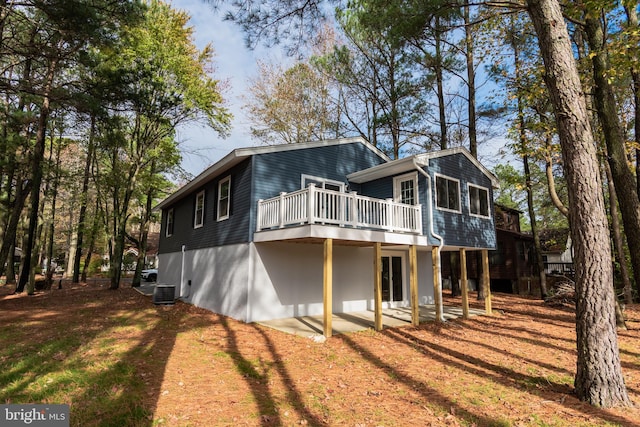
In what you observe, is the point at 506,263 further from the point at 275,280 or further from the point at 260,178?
the point at 260,178

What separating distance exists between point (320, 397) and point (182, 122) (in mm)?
19091

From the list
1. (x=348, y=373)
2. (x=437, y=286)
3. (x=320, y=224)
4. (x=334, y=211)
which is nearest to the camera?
(x=348, y=373)

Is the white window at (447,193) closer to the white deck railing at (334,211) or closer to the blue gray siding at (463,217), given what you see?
the blue gray siding at (463,217)

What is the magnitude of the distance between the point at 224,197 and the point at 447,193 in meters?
7.92

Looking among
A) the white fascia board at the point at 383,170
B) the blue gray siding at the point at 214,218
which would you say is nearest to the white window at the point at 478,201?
the white fascia board at the point at 383,170

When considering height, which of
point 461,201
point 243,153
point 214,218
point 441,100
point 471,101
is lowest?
point 214,218

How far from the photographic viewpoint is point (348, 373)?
19.2 ft

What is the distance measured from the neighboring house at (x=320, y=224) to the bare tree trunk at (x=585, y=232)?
4.95 m

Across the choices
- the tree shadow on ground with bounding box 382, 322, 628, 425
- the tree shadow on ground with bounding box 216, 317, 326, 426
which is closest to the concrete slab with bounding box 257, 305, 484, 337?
the tree shadow on ground with bounding box 216, 317, 326, 426

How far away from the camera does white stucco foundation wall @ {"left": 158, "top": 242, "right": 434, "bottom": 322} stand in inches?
398

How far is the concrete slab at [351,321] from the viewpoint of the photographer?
9008 millimetres

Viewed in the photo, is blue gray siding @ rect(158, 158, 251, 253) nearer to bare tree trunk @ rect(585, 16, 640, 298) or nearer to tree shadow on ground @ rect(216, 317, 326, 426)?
tree shadow on ground @ rect(216, 317, 326, 426)

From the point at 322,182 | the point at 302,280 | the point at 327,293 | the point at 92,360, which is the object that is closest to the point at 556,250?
the point at 322,182

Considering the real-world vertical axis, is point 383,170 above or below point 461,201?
above
